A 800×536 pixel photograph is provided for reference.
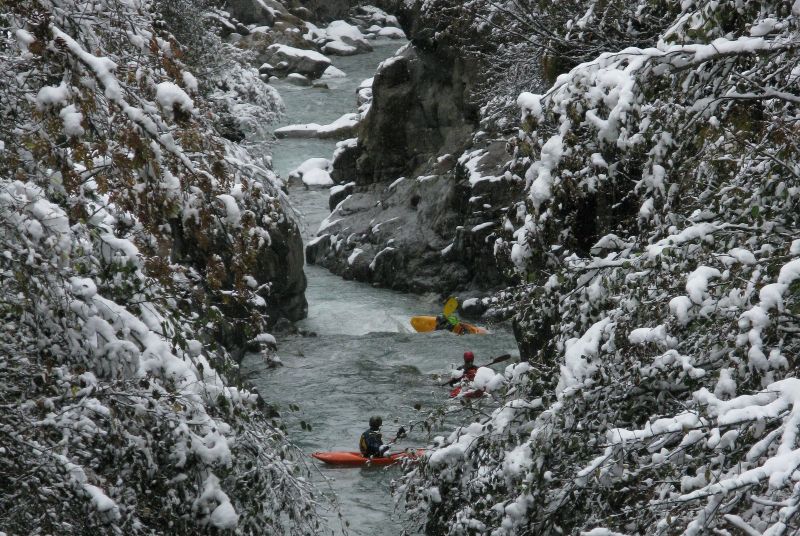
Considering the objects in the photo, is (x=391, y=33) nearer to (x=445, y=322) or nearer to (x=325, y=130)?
(x=325, y=130)

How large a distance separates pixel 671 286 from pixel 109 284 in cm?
277

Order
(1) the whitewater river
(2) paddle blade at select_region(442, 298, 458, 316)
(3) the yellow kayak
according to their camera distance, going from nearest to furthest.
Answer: (1) the whitewater river < (3) the yellow kayak < (2) paddle blade at select_region(442, 298, 458, 316)

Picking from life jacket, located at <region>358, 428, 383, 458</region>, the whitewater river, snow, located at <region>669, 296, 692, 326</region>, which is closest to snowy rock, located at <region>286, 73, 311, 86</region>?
the whitewater river

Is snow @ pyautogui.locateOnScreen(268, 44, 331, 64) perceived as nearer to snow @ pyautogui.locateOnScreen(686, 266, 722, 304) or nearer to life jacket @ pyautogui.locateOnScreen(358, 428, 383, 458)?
life jacket @ pyautogui.locateOnScreen(358, 428, 383, 458)

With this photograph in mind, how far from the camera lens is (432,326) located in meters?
19.0

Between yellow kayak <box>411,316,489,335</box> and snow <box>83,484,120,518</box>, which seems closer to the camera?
snow <box>83,484,120,518</box>

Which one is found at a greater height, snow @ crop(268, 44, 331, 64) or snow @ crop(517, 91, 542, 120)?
snow @ crop(268, 44, 331, 64)

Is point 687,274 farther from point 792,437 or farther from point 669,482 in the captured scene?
point 792,437

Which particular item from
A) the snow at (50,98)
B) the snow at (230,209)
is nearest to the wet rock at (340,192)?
the snow at (230,209)

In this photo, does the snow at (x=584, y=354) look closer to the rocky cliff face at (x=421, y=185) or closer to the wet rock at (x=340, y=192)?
the rocky cliff face at (x=421, y=185)

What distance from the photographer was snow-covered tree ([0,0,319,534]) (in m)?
3.67

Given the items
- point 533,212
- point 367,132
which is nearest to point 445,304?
point 367,132

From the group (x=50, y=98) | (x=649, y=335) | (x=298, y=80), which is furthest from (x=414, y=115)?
(x=50, y=98)

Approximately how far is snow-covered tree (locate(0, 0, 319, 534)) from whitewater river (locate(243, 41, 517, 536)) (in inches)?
161
